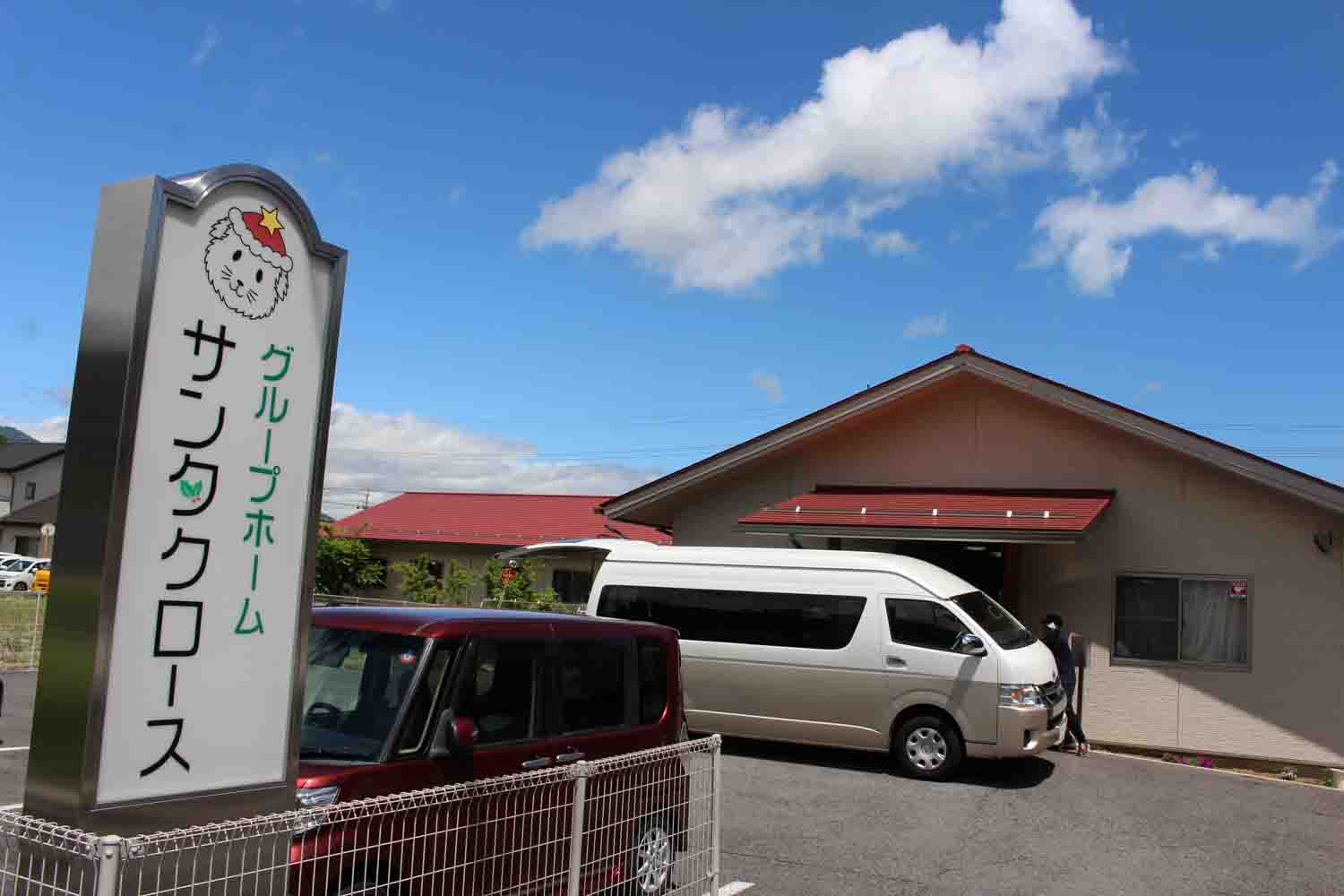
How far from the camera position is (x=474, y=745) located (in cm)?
522

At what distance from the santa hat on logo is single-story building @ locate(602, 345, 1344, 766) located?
11478mm

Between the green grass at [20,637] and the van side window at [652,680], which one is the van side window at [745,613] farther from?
the green grass at [20,637]

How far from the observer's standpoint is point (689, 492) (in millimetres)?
17656

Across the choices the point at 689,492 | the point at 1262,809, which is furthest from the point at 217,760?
the point at 689,492

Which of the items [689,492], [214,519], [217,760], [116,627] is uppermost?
[689,492]

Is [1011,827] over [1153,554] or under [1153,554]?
under

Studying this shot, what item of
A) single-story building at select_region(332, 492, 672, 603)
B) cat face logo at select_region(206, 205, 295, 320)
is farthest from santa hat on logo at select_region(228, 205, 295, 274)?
single-story building at select_region(332, 492, 672, 603)

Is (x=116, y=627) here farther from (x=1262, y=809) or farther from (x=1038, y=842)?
(x=1262, y=809)

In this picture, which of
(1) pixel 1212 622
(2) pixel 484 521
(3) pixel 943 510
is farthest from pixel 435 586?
(1) pixel 1212 622

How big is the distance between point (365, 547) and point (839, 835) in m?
26.5

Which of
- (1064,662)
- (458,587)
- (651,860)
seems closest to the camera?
(651,860)

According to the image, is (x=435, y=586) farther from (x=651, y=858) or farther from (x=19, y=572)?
(x=651, y=858)

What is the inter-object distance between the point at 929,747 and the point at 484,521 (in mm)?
28749

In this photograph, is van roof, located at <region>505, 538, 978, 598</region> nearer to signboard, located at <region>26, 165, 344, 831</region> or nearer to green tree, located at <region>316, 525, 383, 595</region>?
signboard, located at <region>26, 165, 344, 831</region>
